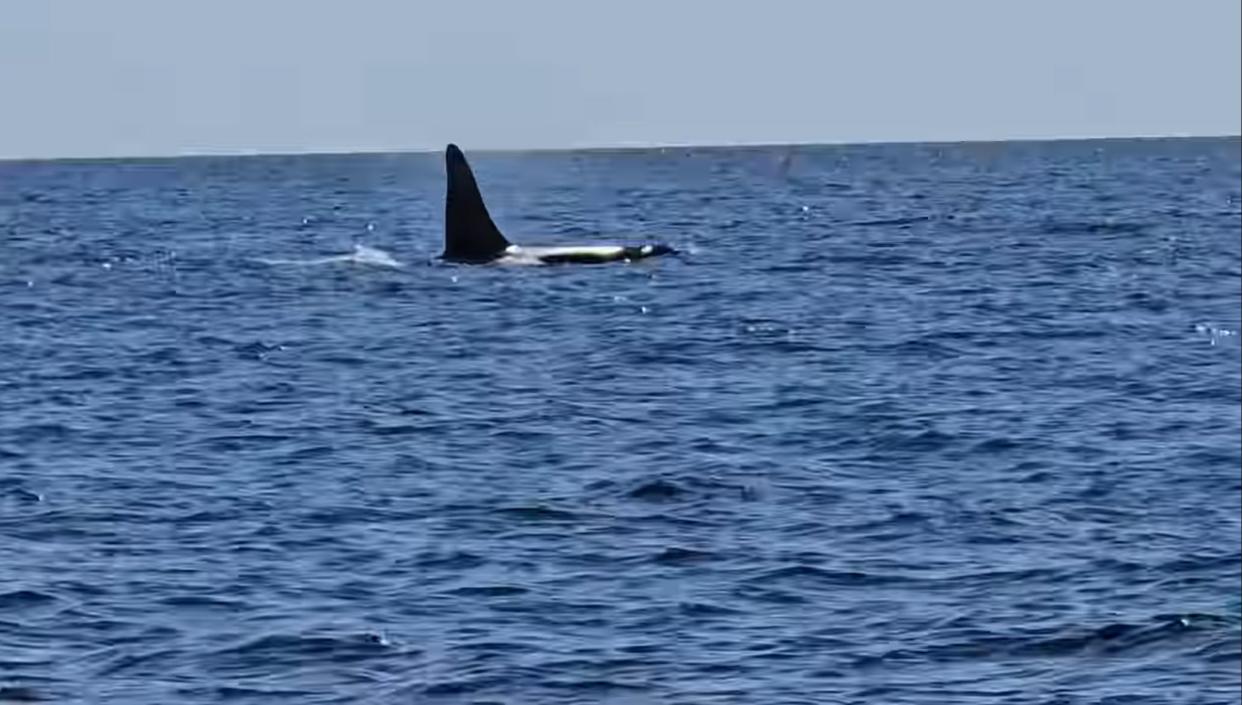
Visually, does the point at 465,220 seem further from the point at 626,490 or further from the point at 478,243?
the point at 626,490

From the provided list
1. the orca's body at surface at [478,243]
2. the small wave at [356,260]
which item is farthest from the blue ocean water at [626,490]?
the small wave at [356,260]

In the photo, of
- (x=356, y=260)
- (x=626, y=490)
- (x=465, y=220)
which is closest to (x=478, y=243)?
(x=465, y=220)

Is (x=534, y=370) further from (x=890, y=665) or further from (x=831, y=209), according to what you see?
(x=831, y=209)

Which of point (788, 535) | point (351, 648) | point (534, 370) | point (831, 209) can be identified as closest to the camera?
point (351, 648)

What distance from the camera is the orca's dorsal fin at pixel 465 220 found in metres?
55.9

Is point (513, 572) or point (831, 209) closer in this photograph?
point (513, 572)

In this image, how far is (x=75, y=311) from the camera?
57.9 m

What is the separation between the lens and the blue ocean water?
754 inches

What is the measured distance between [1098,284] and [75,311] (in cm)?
2276

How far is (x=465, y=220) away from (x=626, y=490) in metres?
31.7

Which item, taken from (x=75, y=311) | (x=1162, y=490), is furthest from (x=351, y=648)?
(x=75, y=311)

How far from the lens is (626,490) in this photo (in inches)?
1075

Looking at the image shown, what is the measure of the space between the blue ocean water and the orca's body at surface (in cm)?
76

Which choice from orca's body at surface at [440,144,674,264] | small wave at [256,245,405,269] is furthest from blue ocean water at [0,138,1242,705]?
small wave at [256,245,405,269]
